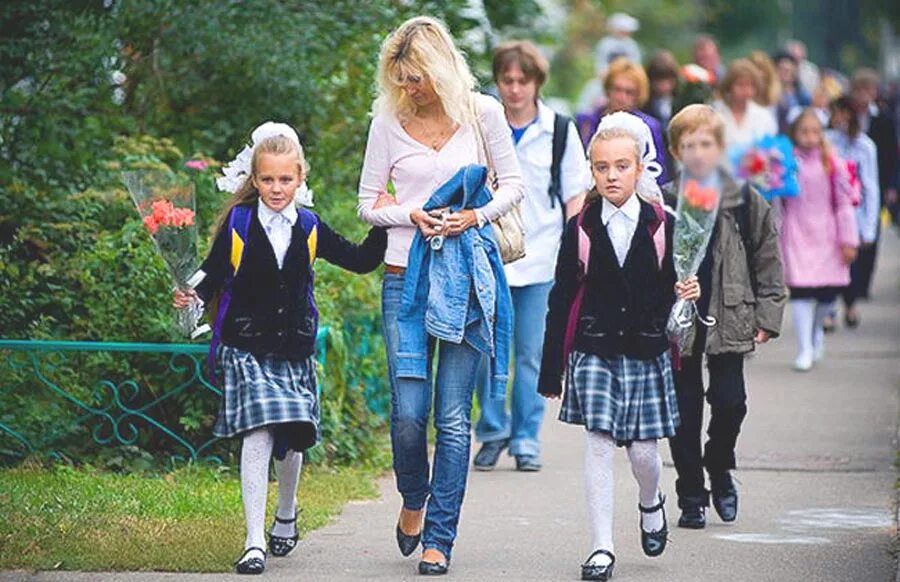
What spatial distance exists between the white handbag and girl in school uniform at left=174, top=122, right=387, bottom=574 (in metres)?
0.65

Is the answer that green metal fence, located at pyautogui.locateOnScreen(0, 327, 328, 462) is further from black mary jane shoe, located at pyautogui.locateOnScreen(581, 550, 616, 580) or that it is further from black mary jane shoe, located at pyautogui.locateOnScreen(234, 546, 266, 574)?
black mary jane shoe, located at pyautogui.locateOnScreen(581, 550, 616, 580)

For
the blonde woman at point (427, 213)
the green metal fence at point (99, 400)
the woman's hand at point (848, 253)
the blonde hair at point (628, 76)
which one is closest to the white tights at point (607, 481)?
the blonde woman at point (427, 213)

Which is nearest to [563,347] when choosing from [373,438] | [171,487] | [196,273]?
[196,273]

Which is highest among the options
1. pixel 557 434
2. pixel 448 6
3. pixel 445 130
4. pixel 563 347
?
pixel 448 6

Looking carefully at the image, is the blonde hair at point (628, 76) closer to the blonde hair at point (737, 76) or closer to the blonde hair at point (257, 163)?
the blonde hair at point (737, 76)

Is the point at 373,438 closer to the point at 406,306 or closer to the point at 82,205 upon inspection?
the point at 82,205

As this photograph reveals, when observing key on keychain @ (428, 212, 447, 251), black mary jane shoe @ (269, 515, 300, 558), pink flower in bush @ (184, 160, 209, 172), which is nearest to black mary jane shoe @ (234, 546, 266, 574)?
black mary jane shoe @ (269, 515, 300, 558)

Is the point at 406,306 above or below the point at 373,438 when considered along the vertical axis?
above

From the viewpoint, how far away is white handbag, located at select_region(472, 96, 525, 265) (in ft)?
23.6

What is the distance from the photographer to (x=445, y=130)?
7156mm

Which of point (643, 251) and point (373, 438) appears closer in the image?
point (643, 251)

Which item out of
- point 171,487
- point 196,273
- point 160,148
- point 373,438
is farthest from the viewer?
point 160,148

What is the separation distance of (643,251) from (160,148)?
409 cm

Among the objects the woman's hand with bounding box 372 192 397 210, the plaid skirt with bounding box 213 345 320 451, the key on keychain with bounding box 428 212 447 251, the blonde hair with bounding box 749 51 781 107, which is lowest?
the plaid skirt with bounding box 213 345 320 451
